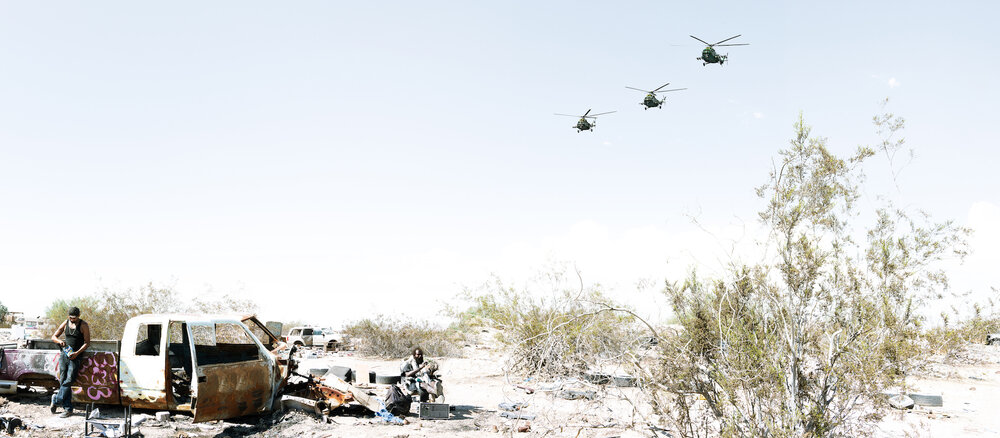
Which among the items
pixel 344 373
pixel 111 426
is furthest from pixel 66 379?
pixel 344 373

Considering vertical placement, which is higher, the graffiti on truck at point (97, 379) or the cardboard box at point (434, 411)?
the graffiti on truck at point (97, 379)

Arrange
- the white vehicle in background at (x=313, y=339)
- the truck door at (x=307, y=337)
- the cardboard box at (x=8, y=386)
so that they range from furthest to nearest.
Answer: the truck door at (x=307, y=337) < the white vehicle in background at (x=313, y=339) < the cardboard box at (x=8, y=386)

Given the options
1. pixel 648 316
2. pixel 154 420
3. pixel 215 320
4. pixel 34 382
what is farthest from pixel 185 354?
pixel 648 316

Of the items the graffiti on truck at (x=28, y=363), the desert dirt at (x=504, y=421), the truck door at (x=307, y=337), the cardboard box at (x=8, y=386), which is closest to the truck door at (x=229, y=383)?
the desert dirt at (x=504, y=421)

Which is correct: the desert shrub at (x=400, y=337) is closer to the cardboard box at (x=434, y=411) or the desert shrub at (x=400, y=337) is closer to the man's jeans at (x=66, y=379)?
the cardboard box at (x=434, y=411)

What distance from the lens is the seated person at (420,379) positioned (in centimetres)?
1034

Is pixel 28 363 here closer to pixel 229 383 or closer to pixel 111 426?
pixel 111 426

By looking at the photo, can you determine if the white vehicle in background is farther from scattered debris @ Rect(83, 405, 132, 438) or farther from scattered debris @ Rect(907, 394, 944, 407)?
scattered debris @ Rect(907, 394, 944, 407)

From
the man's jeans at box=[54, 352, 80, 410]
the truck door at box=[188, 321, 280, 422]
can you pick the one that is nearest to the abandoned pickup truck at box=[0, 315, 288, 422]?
the truck door at box=[188, 321, 280, 422]

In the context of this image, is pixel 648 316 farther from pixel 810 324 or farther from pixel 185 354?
pixel 185 354

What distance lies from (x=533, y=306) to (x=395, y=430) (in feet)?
29.3

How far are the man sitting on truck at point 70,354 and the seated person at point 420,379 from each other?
461 cm

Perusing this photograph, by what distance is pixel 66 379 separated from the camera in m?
8.27

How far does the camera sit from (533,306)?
1722cm
